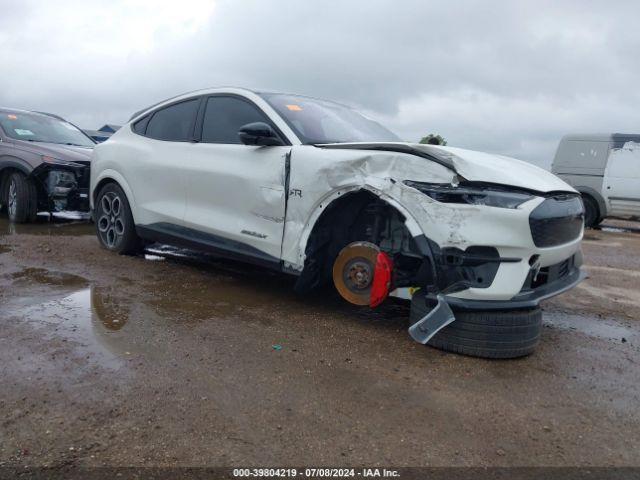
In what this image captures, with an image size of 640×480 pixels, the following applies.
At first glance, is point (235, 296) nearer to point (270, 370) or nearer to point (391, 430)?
point (270, 370)

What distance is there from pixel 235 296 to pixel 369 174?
66.5 inches

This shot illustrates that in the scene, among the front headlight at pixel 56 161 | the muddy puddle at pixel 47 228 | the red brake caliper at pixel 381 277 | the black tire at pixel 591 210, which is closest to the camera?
the red brake caliper at pixel 381 277

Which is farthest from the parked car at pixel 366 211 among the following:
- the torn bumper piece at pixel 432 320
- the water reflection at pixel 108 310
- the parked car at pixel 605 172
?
the parked car at pixel 605 172

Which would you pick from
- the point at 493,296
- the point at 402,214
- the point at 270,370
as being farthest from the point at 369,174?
the point at 270,370

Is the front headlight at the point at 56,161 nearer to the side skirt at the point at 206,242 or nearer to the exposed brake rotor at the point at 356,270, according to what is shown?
the side skirt at the point at 206,242

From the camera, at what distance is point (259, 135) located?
4047 millimetres

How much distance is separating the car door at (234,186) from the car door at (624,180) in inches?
378

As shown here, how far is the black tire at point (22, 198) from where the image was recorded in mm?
7621

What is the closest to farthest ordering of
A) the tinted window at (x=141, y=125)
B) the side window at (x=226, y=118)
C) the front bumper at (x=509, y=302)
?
the front bumper at (x=509, y=302)
the side window at (x=226, y=118)
the tinted window at (x=141, y=125)

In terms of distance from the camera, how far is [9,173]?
26.0 ft

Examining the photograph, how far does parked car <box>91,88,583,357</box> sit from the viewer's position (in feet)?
10.6

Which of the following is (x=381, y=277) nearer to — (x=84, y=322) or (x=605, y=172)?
(x=84, y=322)

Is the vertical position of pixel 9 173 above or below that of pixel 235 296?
above

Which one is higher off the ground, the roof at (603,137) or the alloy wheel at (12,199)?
the roof at (603,137)
